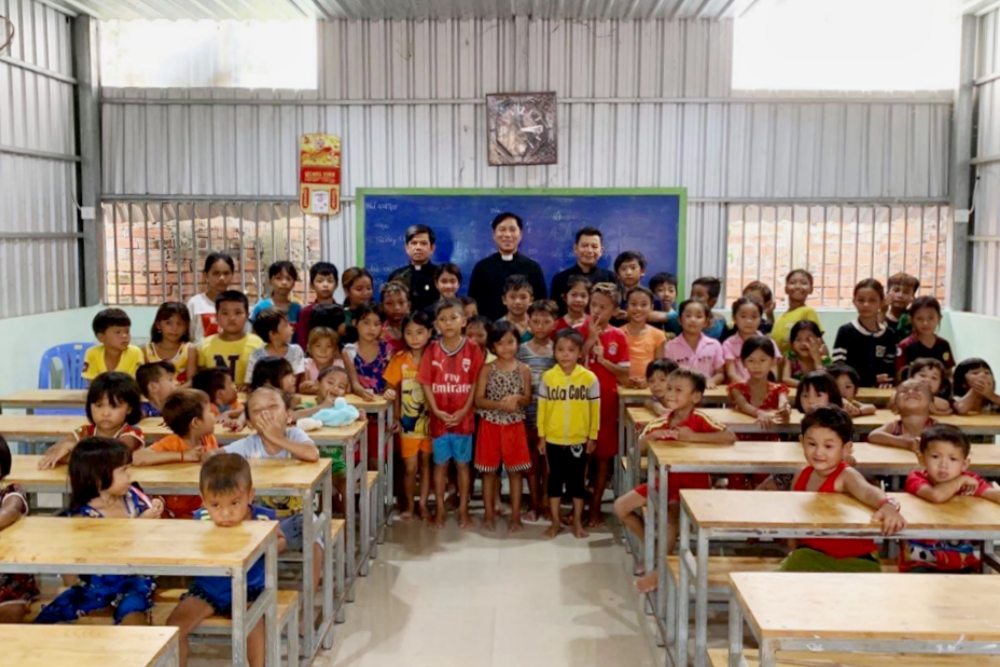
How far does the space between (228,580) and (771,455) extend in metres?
1.93

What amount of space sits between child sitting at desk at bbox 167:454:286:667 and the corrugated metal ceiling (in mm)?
5007

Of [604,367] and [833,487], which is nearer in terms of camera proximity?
[833,487]

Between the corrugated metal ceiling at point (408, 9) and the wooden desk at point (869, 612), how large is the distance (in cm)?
545

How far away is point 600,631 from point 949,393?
2.08 metres

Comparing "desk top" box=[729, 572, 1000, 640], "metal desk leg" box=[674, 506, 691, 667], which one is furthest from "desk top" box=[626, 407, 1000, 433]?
"desk top" box=[729, 572, 1000, 640]

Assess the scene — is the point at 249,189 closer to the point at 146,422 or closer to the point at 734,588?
the point at 146,422

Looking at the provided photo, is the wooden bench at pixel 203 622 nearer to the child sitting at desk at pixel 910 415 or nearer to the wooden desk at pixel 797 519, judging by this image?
the wooden desk at pixel 797 519

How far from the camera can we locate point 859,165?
725cm

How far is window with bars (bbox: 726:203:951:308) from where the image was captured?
24.0ft

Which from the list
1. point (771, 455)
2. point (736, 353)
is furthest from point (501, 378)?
point (771, 455)

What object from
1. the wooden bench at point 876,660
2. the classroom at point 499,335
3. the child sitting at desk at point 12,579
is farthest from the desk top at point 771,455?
the child sitting at desk at point 12,579

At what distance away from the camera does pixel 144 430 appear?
3.57 m

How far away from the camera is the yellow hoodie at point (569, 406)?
438cm

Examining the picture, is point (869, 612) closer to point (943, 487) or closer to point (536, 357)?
point (943, 487)
